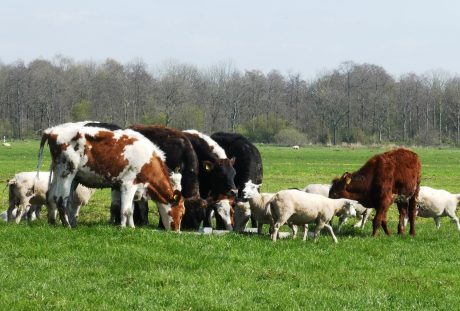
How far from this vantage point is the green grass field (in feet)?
30.9

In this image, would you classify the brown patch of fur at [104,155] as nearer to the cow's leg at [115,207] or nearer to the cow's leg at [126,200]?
the cow's leg at [126,200]

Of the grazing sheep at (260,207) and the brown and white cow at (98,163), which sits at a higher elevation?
the brown and white cow at (98,163)

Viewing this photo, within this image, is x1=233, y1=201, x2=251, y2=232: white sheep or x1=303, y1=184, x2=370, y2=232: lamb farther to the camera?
x1=303, y1=184, x2=370, y2=232: lamb

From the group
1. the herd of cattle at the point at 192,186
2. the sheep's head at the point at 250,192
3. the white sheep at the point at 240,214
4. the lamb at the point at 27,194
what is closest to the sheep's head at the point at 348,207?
the herd of cattle at the point at 192,186

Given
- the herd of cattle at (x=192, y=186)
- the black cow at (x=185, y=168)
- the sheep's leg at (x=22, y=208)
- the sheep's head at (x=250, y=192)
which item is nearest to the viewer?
the herd of cattle at (x=192, y=186)

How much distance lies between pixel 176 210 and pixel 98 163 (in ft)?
7.56

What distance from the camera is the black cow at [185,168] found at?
17.9 meters

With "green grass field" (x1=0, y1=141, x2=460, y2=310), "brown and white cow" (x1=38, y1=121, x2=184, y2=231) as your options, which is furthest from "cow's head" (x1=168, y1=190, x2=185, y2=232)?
"green grass field" (x1=0, y1=141, x2=460, y2=310)

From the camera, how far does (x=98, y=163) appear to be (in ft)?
51.5

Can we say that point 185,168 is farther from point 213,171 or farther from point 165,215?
point 165,215

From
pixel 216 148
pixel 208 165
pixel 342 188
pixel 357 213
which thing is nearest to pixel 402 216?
pixel 357 213

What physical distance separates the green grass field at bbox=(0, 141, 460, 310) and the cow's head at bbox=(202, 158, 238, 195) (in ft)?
13.3

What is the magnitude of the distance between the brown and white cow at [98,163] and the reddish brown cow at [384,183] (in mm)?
4974

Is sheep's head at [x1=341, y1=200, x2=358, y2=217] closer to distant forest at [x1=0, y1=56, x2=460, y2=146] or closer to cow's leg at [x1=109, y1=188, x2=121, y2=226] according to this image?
cow's leg at [x1=109, y1=188, x2=121, y2=226]
